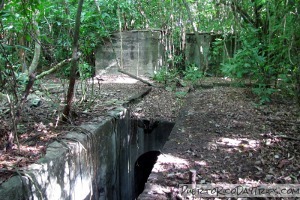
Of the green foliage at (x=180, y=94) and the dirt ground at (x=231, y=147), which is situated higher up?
the green foliage at (x=180, y=94)

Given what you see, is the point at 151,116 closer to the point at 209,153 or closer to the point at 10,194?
the point at 209,153

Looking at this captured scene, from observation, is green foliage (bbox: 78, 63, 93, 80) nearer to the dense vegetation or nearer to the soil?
the dense vegetation

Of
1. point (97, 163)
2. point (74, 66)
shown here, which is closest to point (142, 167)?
point (97, 163)

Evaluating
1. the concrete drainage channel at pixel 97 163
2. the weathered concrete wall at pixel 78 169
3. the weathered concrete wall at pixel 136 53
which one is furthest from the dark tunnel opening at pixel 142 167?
the weathered concrete wall at pixel 136 53

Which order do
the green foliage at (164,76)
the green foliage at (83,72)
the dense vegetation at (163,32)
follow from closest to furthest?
the dense vegetation at (163,32) → the green foliage at (83,72) → the green foliage at (164,76)

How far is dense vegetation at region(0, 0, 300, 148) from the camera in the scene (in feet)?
12.7

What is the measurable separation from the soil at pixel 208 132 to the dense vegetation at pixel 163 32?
1.32ft

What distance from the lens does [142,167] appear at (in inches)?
258

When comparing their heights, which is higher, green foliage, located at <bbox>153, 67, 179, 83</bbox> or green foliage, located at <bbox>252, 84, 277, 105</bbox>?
green foliage, located at <bbox>153, 67, 179, 83</bbox>

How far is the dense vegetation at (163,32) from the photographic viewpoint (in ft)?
12.7

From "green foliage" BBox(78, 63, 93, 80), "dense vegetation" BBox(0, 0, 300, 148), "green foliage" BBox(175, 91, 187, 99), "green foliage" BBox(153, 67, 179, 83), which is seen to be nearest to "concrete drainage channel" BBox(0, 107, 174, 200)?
"dense vegetation" BBox(0, 0, 300, 148)

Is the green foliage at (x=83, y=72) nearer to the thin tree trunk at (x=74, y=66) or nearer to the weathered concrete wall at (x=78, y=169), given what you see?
the thin tree trunk at (x=74, y=66)

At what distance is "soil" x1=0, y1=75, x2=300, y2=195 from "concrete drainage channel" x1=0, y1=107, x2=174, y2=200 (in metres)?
0.17

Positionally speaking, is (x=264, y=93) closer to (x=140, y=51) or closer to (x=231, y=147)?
(x=231, y=147)
